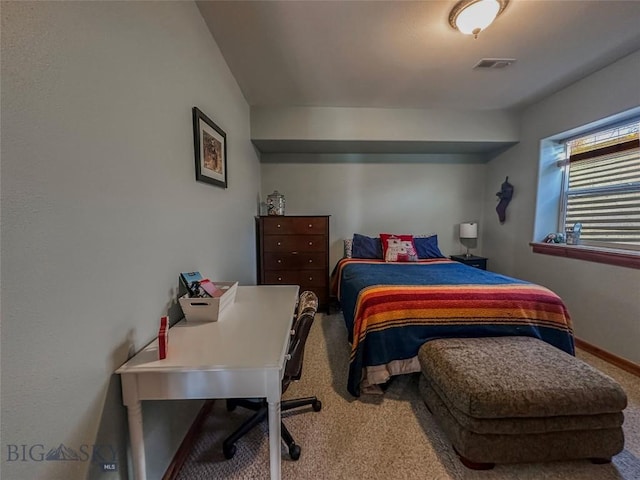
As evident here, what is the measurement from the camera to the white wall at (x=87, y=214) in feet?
2.10

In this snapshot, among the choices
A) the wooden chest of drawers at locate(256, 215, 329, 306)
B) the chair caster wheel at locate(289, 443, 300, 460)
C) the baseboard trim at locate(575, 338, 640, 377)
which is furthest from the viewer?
the wooden chest of drawers at locate(256, 215, 329, 306)

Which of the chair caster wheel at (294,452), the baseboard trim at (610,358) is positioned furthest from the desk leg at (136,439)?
the baseboard trim at (610,358)

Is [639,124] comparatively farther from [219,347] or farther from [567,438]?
[219,347]

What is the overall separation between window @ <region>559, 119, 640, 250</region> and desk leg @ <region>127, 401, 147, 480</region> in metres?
3.60

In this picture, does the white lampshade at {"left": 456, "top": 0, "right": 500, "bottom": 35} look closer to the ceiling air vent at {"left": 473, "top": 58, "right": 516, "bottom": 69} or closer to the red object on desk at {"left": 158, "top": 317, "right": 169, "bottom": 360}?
the ceiling air vent at {"left": 473, "top": 58, "right": 516, "bottom": 69}

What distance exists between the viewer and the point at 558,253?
2855mm

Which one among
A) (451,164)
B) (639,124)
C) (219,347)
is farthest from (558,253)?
(219,347)

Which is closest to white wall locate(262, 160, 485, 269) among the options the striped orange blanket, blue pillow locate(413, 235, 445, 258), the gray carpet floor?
blue pillow locate(413, 235, 445, 258)

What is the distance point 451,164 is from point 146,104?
391cm

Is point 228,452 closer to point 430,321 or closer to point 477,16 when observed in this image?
point 430,321

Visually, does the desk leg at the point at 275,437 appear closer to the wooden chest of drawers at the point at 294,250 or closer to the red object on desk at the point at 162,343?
the red object on desk at the point at 162,343

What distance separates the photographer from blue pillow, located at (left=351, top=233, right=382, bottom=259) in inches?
144

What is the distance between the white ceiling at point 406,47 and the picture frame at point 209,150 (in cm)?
66

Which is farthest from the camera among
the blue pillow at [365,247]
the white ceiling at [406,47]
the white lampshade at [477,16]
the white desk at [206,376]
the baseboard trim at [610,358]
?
the blue pillow at [365,247]
